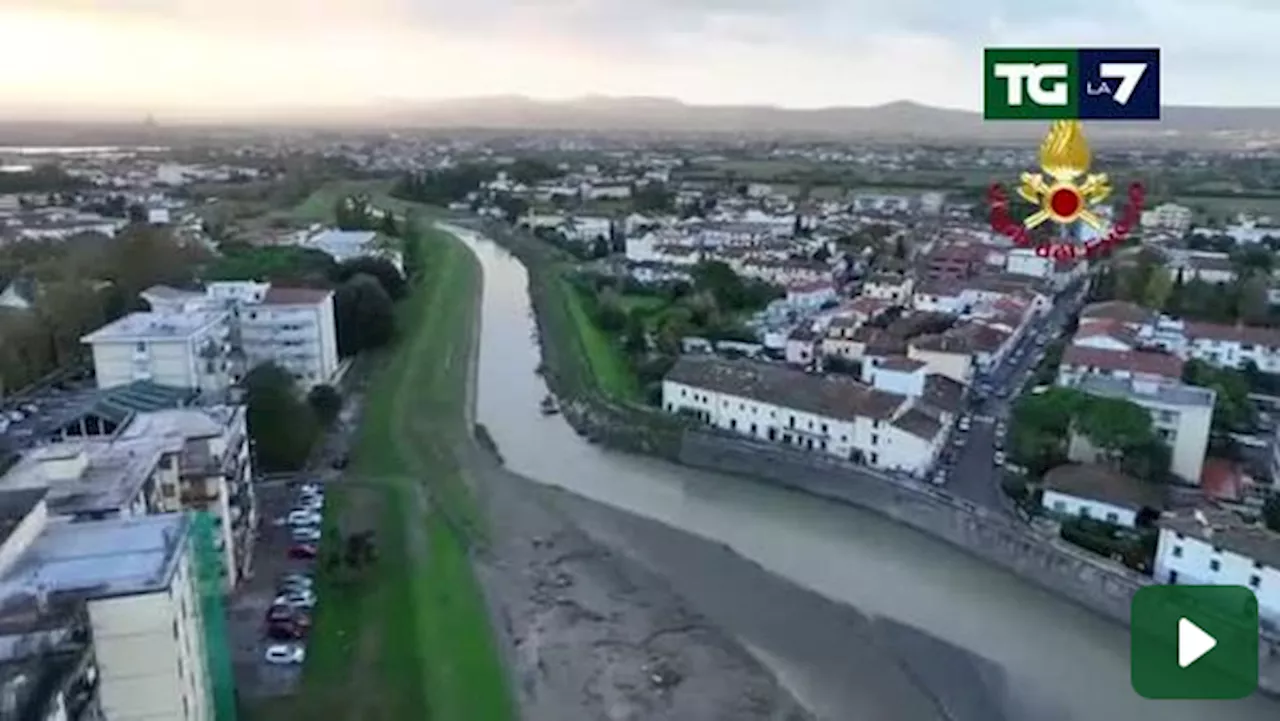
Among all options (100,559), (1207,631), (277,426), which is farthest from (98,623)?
Answer: (1207,631)

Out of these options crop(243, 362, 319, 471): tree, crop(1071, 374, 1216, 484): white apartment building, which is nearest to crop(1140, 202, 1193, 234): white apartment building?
crop(1071, 374, 1216, 484): white apartment building

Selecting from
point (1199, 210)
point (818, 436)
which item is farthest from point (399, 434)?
point (1199, 210)

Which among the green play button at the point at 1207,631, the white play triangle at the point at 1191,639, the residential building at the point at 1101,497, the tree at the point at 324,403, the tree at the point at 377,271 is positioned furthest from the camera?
the tree at the point at 377,271

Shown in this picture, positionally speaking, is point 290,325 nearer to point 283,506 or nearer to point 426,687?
point 283,506

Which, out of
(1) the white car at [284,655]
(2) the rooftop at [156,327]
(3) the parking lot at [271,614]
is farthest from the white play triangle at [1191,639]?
(2) the rooftop at [156,327]

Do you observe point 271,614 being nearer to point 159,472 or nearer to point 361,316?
point 159,472

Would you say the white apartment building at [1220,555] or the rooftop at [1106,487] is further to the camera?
the rooftop at [1106,487]

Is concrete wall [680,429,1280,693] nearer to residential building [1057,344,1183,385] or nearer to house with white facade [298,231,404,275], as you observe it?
residential building [1057,344,1183,385]

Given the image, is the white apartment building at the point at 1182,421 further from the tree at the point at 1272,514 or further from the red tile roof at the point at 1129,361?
the red tile roof at the point at 1129,361
